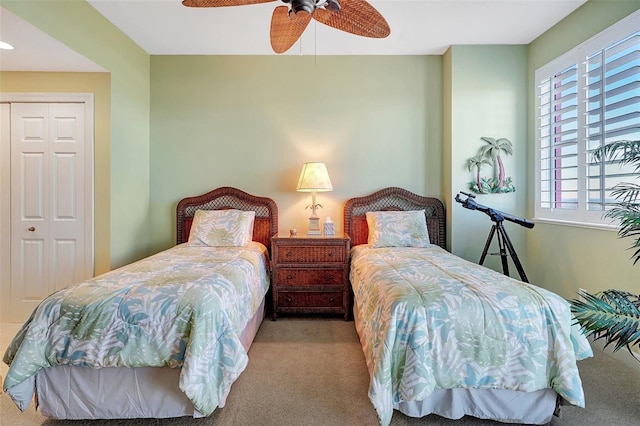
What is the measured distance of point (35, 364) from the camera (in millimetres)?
1530

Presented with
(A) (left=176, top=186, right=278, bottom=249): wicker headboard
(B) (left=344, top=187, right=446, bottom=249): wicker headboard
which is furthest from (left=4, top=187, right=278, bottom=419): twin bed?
(B) (left=344, top=187, right=446, bottom=249): wicker headboard

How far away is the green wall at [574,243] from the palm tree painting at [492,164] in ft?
0.83

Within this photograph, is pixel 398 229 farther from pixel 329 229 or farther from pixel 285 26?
pixel 285 26

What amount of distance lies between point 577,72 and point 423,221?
1.82 m

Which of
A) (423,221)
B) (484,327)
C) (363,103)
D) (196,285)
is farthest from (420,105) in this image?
(196,285)

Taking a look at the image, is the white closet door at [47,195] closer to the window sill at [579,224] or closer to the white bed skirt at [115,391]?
the white bed skirt at [115,391]

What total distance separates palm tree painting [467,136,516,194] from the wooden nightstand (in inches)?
63.8

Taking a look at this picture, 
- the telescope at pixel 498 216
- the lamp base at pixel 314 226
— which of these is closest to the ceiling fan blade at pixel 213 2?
the lamp base at pixel 314 226

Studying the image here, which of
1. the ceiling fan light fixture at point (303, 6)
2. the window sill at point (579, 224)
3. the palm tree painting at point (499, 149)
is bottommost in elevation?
the window sill at point (579, 224)

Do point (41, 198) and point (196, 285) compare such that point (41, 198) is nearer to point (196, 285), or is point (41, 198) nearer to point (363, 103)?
point (196, 285)

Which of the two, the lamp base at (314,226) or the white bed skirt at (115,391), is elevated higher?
the lamp base at (314,226)

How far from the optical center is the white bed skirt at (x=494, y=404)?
62.6 inches

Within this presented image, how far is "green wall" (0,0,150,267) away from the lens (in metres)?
2.43

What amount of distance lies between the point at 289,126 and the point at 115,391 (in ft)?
9.34
